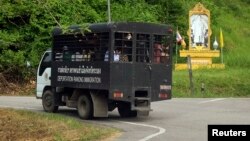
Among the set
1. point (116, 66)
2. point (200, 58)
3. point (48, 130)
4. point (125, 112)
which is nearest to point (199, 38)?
point (200, 58)

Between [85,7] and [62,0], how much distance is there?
170 inches

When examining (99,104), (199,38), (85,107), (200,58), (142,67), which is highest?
(199,38)

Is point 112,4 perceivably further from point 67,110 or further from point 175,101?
point 67,110

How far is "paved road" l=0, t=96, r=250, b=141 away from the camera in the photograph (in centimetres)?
1424

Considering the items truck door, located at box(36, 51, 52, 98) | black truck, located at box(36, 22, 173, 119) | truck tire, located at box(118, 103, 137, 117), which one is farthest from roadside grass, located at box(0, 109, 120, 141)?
truck door, located at box(36, 51, 52, 98)

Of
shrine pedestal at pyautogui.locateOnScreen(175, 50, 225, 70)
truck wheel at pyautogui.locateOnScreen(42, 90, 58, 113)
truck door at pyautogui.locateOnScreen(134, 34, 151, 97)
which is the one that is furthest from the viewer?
shrine pedestal at pyautogui.locateOnScreen(175, 50, 225, 70)

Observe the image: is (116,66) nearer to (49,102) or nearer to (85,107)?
(85,107)

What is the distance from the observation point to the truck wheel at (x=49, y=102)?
1970 cm

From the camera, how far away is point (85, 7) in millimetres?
35656

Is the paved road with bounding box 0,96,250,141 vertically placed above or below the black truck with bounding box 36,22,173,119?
below

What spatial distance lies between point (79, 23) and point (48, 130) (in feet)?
62.4

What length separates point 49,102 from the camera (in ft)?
65.4

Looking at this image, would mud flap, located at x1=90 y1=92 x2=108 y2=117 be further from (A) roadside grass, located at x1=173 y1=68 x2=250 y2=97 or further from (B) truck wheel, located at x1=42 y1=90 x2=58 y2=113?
(A) roadside grass, located at x1=173 y1=68 x2=250 y2=97

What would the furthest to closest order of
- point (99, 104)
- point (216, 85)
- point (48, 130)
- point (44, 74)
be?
point (216, 85), point (44, 74), point (99, 104), point (48, 130)
